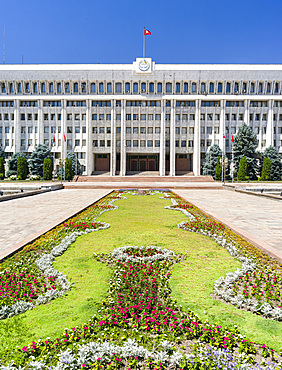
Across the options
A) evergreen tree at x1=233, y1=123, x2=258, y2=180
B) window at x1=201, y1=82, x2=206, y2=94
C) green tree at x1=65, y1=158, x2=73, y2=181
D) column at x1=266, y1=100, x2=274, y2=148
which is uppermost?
window at x1=201, y1=82, x2=206, y2=94

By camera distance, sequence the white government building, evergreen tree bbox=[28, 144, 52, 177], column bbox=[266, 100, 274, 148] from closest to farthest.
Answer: evergreen tree bbox=[28, 144, 52, 177] < the white government building < column bbox=[266, 100, 274, 148]

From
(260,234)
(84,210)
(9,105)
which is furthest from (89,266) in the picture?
(9,105)

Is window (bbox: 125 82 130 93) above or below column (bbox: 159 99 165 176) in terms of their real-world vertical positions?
above

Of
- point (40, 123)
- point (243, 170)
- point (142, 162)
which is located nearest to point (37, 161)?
point (40, 123)

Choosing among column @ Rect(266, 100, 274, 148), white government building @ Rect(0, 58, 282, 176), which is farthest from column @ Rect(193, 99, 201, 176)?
column @ Rect(266, 100, 274, 148)

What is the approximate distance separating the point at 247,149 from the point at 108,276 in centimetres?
4440

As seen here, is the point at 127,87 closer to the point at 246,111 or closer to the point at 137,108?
the point at 137,108

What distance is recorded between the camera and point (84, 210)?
1136 centimetres

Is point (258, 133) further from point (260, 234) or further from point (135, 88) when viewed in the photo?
point (260, 234)

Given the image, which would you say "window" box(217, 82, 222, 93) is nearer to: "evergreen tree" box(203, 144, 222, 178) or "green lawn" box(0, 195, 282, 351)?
"evergreen tree" box(203, 144, 222, 178)

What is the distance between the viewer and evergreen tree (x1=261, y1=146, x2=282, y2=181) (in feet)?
142

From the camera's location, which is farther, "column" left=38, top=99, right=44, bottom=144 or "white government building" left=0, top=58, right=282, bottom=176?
"column" left=38, top=99, right=44, bottom=144

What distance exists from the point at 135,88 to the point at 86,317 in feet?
163

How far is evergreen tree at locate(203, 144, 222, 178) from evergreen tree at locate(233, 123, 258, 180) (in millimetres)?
3051
